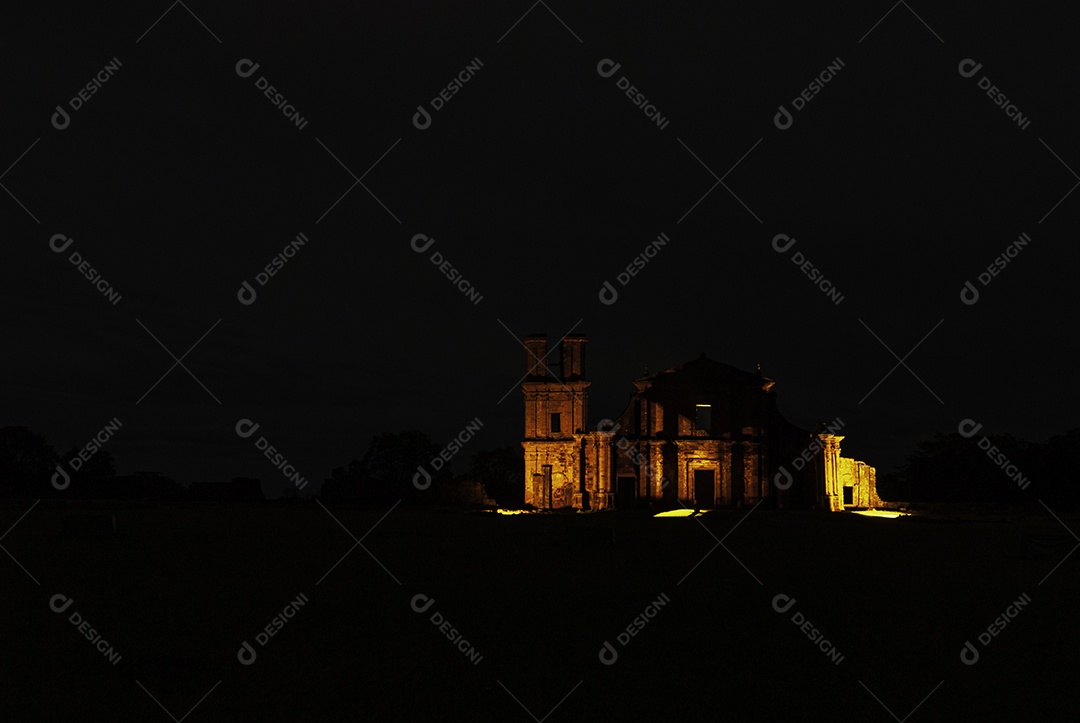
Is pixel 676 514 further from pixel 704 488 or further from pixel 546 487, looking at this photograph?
pixel 546 487

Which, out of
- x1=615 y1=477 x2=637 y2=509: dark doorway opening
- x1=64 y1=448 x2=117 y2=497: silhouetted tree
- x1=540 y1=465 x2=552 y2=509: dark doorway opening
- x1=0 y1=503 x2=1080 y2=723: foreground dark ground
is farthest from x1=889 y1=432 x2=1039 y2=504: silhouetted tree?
x1=64 y1=448 x2=117 y2=497: silhouetted tree

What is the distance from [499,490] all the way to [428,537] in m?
64.4

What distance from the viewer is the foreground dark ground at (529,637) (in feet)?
30.1

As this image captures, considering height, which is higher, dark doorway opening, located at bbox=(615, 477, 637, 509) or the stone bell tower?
the stone bell tower

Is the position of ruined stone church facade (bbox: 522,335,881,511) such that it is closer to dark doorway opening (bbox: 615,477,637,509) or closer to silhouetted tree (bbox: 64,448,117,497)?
dark doorway opening (bbox: 615,477,637,509)

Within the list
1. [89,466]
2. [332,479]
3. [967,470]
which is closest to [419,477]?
[332,479]

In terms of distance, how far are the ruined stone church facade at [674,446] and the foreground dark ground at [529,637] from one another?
1495 inches

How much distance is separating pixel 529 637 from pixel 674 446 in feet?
162

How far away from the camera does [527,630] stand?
12438 millimetres

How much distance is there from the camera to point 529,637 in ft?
39.5

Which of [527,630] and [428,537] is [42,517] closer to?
[428,537]

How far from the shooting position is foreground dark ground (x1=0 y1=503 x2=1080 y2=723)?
919cm

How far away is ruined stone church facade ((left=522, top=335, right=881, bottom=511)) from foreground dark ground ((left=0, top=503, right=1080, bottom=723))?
38.0 meters

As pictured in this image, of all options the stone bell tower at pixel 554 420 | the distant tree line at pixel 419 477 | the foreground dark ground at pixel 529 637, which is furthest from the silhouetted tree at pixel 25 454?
the foreground dark ground at pixel 529 637
